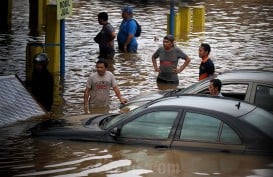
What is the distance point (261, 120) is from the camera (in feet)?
34.4

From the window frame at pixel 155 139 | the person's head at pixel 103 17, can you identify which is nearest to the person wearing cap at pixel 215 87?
the window frame at pixel 155 139

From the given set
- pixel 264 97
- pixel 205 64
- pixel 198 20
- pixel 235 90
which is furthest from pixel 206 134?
pixel 198 20

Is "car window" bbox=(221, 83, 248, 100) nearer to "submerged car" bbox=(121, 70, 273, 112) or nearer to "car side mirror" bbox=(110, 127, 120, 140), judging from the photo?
"submerged car" bbox=(121, 70, 273, 112)

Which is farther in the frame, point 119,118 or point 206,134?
point 119,118

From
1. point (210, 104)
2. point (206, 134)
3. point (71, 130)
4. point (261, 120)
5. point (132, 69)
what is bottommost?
point (132, 69)

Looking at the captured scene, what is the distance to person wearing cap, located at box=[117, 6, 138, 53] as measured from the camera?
22234mm

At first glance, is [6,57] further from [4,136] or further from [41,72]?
[4,136]

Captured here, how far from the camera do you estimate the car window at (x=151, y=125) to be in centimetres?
1049

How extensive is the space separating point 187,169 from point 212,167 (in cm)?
31

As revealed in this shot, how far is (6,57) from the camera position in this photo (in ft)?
72.7

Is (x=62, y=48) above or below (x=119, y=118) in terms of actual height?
above

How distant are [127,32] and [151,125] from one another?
39.9ft

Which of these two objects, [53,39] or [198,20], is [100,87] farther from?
[198,20]

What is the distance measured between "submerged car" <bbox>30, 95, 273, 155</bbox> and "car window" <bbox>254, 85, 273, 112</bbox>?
1.36 meters
